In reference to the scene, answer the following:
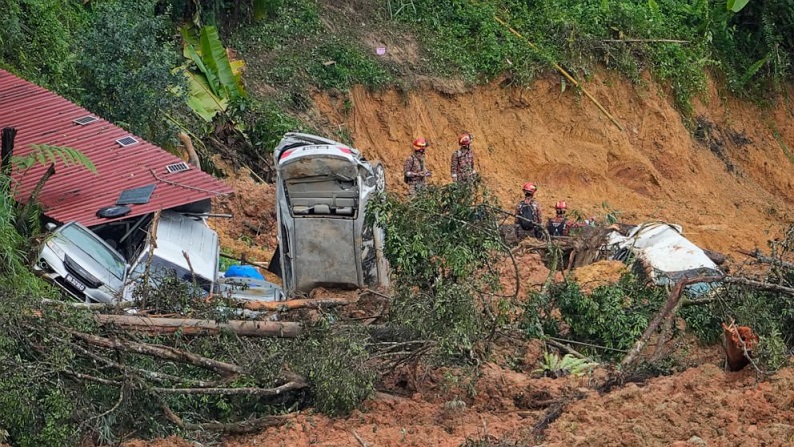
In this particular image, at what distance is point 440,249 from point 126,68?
729 centimetres

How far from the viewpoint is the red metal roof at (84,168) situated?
49.2 feet

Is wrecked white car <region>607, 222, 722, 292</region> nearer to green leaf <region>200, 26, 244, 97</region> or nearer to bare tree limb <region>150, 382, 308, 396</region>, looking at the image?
bare tree limb <region>150, 382, 308, 396</region>

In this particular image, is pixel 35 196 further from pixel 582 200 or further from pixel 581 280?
pixel 582 200

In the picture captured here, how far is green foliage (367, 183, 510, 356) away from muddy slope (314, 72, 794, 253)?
30.6 ft

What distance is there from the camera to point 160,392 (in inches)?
430

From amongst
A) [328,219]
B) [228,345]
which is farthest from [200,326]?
[328,219]

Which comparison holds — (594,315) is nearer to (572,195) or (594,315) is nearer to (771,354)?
(771,354)

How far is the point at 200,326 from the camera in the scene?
11.9 m

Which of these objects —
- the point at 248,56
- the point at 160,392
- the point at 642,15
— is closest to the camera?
the point at 160,392

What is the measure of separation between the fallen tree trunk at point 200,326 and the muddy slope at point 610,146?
10321 millimetres

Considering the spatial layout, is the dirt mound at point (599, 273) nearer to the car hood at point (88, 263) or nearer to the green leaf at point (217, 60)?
the car hood at point (88, 263)

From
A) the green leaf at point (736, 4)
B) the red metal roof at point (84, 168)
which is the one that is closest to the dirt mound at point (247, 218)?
the red metal roof at point (84, 168)

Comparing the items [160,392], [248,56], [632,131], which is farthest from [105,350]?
[632,131]

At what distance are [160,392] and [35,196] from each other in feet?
15.1
